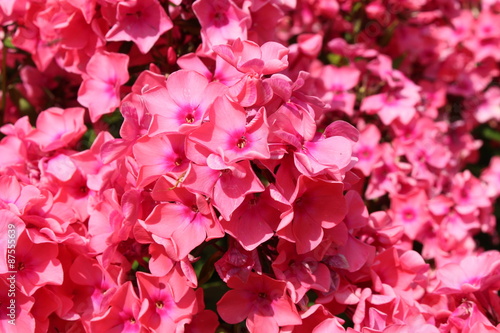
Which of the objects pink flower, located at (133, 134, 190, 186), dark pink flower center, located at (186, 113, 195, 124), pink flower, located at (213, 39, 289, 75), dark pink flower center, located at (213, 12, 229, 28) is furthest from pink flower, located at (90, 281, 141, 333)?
dark pink flower center, located at (213, 12, 229, 28)

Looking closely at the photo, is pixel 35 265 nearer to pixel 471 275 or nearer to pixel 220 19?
pixel 220 19

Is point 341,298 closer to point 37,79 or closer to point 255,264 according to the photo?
point 255,264

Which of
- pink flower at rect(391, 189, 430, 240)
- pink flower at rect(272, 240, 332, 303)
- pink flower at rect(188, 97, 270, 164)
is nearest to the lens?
pink flower at rect(188, 97, 270, 164)

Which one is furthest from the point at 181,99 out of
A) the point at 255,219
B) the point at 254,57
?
the point at 255,219

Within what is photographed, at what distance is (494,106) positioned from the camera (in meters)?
2.09

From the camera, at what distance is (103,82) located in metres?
1.33

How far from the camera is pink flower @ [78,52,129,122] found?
1.30m

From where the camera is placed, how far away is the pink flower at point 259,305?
1.09 meters

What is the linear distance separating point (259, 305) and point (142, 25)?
65 cm

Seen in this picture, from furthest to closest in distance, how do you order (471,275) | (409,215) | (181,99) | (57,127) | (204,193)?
(409,215), (57,127), (471,275), (181,99), (204,193)

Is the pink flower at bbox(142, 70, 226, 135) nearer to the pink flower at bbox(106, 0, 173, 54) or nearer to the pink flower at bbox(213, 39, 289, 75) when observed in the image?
the pink flower at bbox(213, 39, 289, 75)

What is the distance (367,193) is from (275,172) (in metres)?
0.61

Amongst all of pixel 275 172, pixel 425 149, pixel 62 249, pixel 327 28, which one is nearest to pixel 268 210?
pixel 275 172

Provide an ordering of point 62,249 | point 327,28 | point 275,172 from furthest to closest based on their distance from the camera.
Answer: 1. point 327,28
2. point 62,249
3. point 275,172
